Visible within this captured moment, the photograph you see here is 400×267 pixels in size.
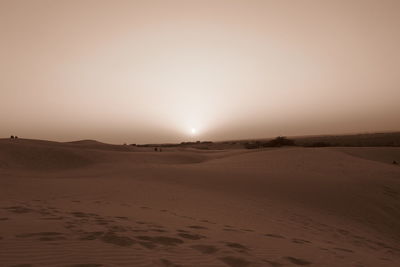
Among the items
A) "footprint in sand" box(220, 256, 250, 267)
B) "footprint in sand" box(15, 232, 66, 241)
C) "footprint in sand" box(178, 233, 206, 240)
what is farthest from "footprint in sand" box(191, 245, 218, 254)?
"footprint in sand" box(15, 232, 66, 241)

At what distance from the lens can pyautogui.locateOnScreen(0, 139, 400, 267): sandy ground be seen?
4125 millimetres

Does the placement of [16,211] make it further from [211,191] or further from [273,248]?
[211,191]

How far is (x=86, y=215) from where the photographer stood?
5828 mm

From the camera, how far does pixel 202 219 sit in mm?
6398

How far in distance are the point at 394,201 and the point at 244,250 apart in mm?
8230

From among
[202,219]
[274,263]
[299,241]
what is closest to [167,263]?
[274,263]

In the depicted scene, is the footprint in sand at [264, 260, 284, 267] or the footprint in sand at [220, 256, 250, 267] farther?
the footprint in sand at [264, 260, 284, 267]

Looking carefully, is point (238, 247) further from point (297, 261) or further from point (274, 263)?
point (297, 261)

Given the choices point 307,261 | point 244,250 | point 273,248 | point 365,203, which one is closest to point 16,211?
point 244,250

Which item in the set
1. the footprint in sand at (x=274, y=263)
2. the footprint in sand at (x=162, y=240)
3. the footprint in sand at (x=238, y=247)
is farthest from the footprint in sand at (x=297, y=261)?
the footprint in sand at (x=162, y=240)

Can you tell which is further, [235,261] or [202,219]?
[202,219]

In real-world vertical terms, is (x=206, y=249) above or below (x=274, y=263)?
above

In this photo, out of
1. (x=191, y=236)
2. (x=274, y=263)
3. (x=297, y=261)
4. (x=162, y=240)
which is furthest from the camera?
(x=191, y=236)

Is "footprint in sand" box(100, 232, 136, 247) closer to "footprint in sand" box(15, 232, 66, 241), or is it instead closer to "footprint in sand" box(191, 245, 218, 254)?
"footprint in sand" box(15, 232, 66, 241)
